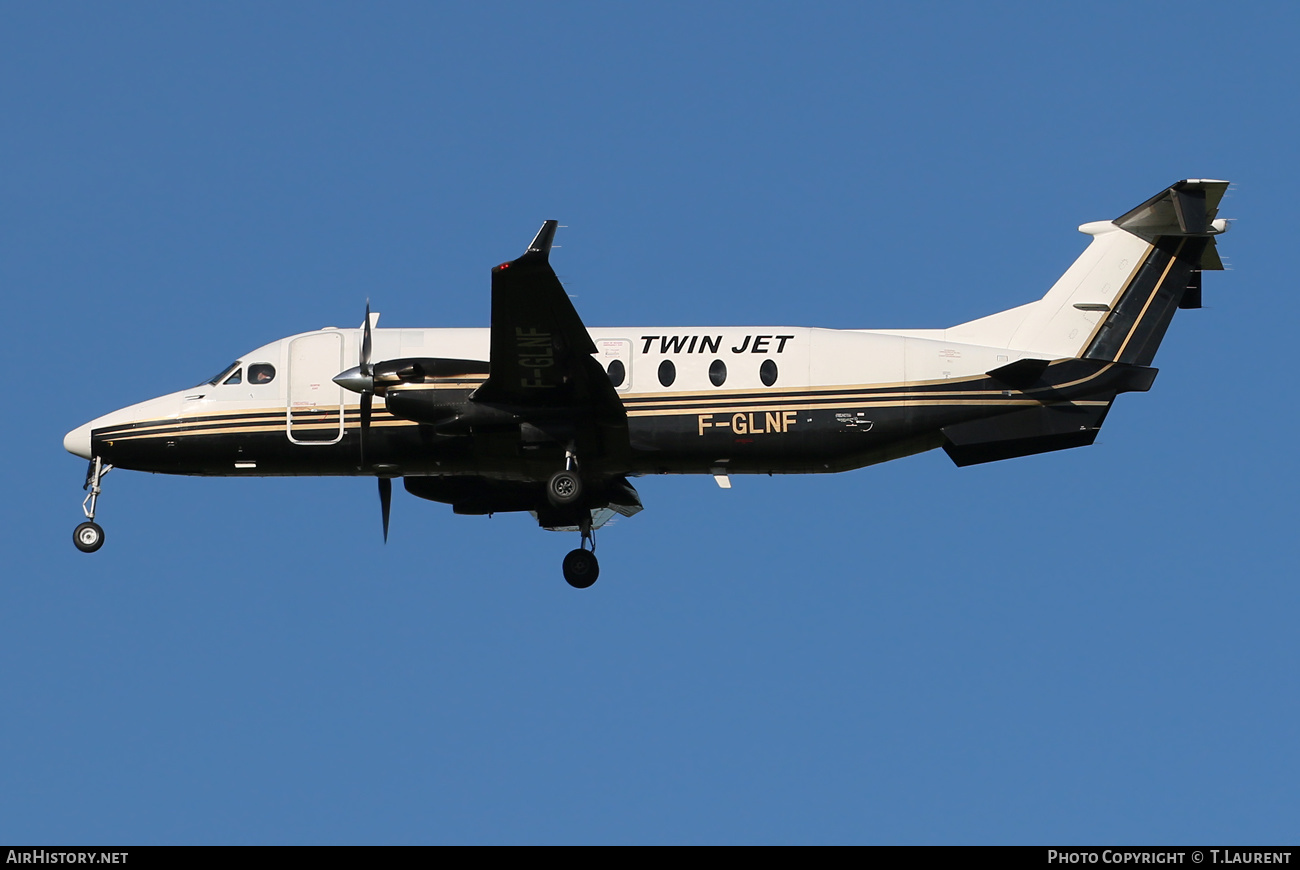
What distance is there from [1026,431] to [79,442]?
49.3 ft

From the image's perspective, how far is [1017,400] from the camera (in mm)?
23844

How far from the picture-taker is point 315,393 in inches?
970

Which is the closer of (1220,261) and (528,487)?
(1220,261)

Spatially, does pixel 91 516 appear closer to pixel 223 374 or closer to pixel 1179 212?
pixel 223 374

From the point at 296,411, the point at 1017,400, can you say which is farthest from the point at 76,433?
the point at 1017,400

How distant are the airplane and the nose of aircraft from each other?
0.03m

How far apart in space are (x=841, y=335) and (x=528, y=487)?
616 cm

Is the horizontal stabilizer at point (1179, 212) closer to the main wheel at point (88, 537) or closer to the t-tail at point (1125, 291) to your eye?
the t-tail at point (1125, 291)

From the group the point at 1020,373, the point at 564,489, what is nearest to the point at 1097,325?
the point at 1020,373

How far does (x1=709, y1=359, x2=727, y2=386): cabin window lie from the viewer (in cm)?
2391

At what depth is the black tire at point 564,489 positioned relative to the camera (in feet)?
76.6
